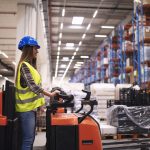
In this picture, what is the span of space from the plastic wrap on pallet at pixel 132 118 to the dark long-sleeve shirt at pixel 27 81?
10.3 ft

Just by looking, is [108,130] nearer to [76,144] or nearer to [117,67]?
[76,144]

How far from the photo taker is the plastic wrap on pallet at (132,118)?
20.5 feet

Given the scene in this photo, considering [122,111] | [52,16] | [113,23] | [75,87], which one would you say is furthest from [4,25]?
[122,111]

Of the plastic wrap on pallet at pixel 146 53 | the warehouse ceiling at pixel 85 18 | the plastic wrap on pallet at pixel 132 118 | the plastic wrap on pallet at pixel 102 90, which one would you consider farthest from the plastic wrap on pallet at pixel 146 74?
the warehouse ceiling at pixel 85 18

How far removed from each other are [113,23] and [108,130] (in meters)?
11.0

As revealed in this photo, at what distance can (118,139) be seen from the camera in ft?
21.1

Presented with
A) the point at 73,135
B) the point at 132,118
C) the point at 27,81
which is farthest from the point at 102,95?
the point at 73,135

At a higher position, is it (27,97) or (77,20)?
(77,20)

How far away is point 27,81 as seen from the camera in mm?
3547

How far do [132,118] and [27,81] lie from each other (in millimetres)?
3361

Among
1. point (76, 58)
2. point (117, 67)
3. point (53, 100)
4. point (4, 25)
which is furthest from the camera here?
point (76, 58)

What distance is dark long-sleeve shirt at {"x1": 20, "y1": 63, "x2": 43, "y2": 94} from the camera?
3.53 metres

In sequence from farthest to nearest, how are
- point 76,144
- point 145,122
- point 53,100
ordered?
1. point 145,122
2. point 53,100
3. point 76,144

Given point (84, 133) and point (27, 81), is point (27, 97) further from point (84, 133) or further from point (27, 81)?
point (84, 133)
